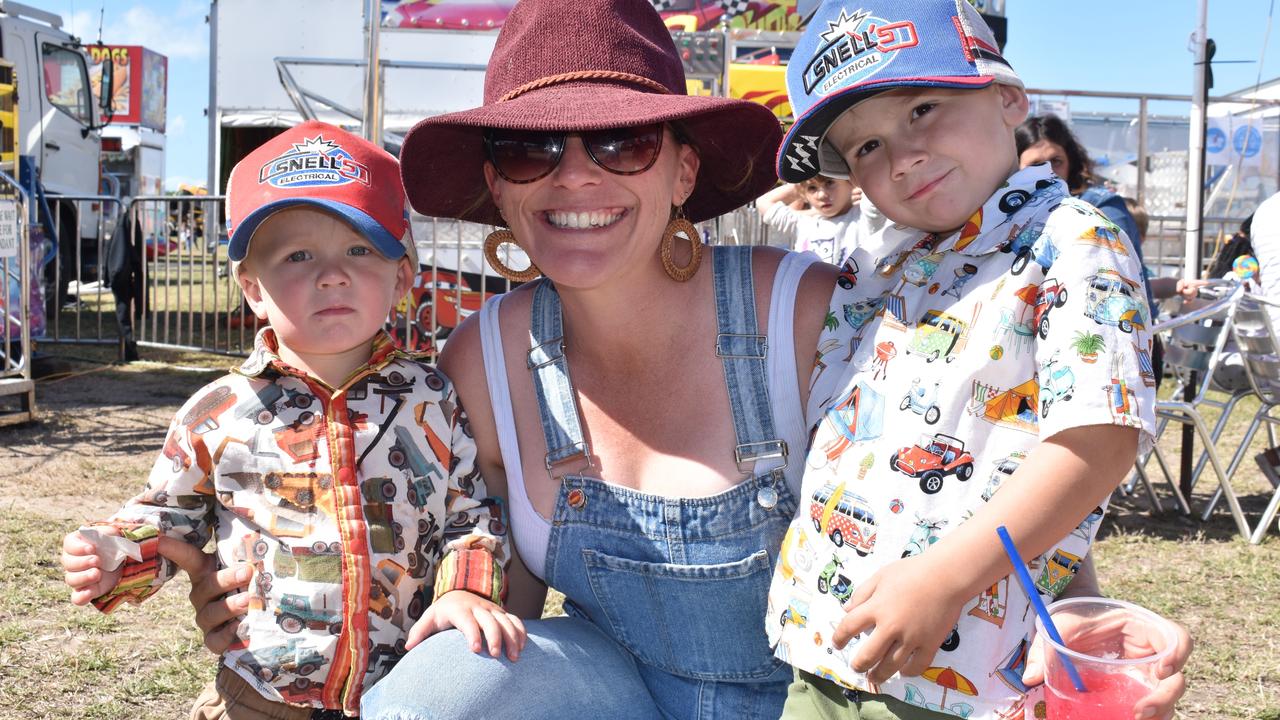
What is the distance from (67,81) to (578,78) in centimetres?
1307

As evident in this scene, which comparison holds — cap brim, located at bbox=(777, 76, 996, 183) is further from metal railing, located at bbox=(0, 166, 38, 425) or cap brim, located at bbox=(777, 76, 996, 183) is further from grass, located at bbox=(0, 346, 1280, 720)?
metal railing, located at bbox=(0, 166, 38, 425)

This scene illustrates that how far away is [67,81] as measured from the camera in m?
12.7

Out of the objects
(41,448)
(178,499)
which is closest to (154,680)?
(178,499)

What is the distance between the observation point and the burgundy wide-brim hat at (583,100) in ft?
6.18

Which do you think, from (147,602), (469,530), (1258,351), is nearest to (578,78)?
(469,530)

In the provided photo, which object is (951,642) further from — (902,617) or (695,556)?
(695,556)

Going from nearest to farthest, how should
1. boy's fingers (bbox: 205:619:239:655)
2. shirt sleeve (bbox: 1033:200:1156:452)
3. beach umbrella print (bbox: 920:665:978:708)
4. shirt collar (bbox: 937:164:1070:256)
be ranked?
shirt sleeve (bbox: 1033:200:1156:452)
beach umbrella print (bbox: 920:665:978:708)
shirt collar (bbox: 937:164:1070:256)
boy's fingers (bbox: 205:619:239:655)

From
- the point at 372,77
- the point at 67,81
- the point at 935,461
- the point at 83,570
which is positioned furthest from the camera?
the point at 67,81

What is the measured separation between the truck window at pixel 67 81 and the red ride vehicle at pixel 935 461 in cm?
1349

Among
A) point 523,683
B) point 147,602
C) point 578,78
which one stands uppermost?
point 578,78

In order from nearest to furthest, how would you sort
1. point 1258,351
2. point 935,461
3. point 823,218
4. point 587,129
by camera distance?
point 935,461, point 587,129, point 1258,351, point 823,218

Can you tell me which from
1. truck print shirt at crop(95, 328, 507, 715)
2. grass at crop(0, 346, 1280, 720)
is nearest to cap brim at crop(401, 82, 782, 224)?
truck print shirt at crop(95, 328, 507, 715)

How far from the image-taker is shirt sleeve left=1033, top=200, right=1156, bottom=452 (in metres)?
1.45

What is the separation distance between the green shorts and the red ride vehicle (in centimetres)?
36
